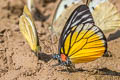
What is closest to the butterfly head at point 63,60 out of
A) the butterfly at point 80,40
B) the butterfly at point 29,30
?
the butterfly at point 80,40

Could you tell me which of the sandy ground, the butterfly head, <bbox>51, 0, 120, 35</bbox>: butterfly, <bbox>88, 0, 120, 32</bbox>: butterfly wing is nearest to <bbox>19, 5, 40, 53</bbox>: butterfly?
the sandy ground

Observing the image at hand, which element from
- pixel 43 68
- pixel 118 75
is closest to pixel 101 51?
pixel 118 75

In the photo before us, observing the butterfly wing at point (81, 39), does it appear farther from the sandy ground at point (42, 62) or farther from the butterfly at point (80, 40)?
the sandy ground at point (42, 62)

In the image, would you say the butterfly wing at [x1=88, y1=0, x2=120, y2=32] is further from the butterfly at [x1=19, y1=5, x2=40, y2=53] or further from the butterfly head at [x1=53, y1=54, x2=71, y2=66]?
the butterfly head at [x1=53, y1=54, x2=71, y2=66]

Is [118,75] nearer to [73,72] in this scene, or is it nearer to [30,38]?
[73,72]

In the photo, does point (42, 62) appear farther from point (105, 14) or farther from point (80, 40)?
point (105, 14)

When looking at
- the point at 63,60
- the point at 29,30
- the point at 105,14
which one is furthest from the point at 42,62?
the point at 105,14
